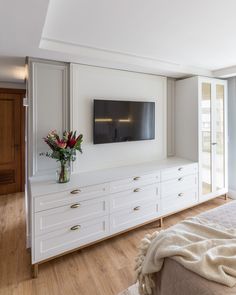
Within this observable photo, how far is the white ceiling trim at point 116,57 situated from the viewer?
2133mm

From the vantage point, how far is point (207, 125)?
3381mm

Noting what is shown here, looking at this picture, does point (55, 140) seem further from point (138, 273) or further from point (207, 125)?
point (207, 125)

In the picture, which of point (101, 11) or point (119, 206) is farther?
point (119, 206)

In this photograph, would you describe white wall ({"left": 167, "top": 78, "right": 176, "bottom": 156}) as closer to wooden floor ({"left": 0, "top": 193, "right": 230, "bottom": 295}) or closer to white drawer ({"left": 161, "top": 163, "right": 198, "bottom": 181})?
white drawer ({"left": 161, "top": 163, "right": 198, "bottom": 181})

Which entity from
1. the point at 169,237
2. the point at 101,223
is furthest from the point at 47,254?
the point at 169,237

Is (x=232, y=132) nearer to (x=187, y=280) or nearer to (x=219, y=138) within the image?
(x=219, y=138)

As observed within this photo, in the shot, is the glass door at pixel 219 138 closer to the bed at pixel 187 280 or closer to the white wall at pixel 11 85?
the bed at pixel 187 280

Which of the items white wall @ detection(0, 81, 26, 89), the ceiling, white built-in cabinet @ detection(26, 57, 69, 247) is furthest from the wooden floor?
white wall @ detection(0, 81, 26, 89)

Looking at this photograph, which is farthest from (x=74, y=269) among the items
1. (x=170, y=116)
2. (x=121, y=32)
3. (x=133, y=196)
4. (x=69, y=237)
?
(x=170, y=116)

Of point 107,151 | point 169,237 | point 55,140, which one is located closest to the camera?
point 169,237

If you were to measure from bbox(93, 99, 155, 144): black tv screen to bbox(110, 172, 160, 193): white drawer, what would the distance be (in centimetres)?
63

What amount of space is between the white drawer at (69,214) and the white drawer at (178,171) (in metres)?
0.96

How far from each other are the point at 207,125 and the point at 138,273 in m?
2.76

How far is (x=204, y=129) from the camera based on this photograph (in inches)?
132
